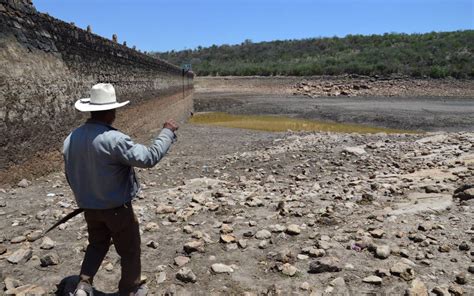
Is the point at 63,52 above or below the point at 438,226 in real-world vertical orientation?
above

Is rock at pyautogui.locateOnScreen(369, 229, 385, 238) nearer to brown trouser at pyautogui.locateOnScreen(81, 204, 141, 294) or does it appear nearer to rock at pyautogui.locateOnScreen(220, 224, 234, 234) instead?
rock at pyautogui.locateOnScreen(220, 224, 234, 234)

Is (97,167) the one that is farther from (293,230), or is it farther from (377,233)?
(377,233)

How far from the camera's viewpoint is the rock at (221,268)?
4012 millimetres

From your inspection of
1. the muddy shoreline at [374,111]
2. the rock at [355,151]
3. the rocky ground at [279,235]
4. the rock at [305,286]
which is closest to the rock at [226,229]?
the rocky ground at [279,235]

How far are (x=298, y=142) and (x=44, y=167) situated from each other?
764cm

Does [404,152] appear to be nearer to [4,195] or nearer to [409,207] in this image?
[409,207]

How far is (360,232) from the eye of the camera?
4.63 meters

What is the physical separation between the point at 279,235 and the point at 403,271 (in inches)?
55.7

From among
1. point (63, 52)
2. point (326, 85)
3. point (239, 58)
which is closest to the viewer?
point (63, 52)

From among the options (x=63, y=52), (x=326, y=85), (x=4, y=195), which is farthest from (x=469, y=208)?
(x=326, y=85)

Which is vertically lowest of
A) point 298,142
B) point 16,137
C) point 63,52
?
point 298,142

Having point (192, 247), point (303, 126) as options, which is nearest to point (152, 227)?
point (192, 247)

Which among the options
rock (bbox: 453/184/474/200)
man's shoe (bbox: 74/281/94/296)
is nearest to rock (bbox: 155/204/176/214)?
man's shoe (bbox: 74/281/94/296)

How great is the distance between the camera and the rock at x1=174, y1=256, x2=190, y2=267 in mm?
4168
